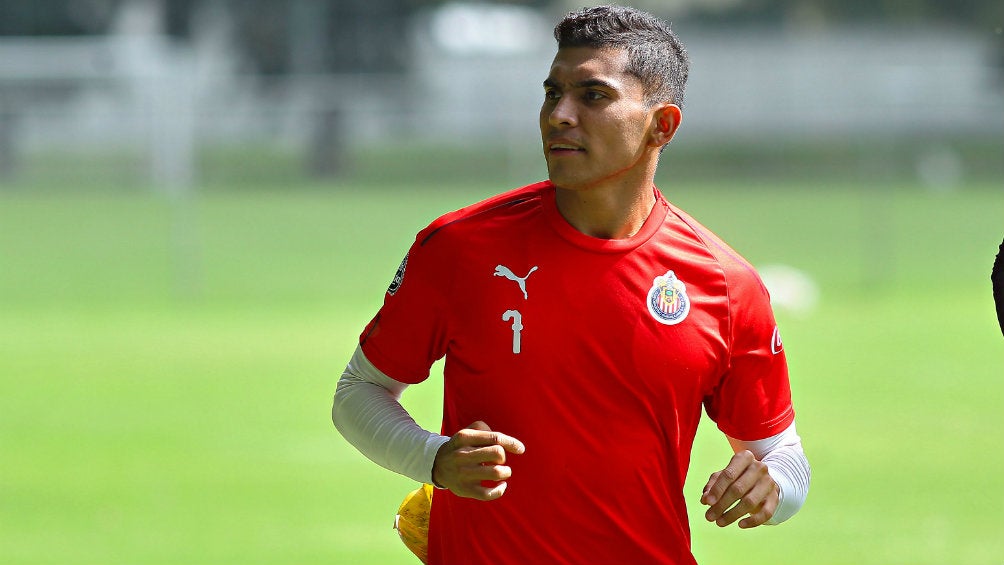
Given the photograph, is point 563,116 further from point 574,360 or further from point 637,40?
point 574,360

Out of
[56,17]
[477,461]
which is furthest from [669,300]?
[56,17]

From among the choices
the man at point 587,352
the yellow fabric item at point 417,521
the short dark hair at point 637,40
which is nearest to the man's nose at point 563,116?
the man at point 587,352

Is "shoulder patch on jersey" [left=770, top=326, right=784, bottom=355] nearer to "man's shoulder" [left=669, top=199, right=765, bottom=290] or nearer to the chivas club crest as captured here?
"man's shoulder" [left=669, top=199, right=765, bottom=290]

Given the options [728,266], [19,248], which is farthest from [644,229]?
[19,248]

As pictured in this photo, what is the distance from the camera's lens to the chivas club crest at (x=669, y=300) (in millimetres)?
3385

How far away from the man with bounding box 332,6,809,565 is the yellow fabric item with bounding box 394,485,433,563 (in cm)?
10

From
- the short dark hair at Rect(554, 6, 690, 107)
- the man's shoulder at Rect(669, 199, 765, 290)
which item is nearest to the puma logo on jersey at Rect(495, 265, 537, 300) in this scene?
the man's shoulder at Rect(669, 199, 765, 290)

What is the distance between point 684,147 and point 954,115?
7489 mm

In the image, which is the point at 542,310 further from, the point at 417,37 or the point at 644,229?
the point at 417,37

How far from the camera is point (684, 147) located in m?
38.1

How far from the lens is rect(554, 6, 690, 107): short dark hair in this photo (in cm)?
346

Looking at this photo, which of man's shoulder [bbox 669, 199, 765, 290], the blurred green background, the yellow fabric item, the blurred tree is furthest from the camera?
the blurred tree

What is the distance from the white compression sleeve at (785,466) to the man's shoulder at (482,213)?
0.73m

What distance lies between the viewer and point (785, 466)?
136 inches
